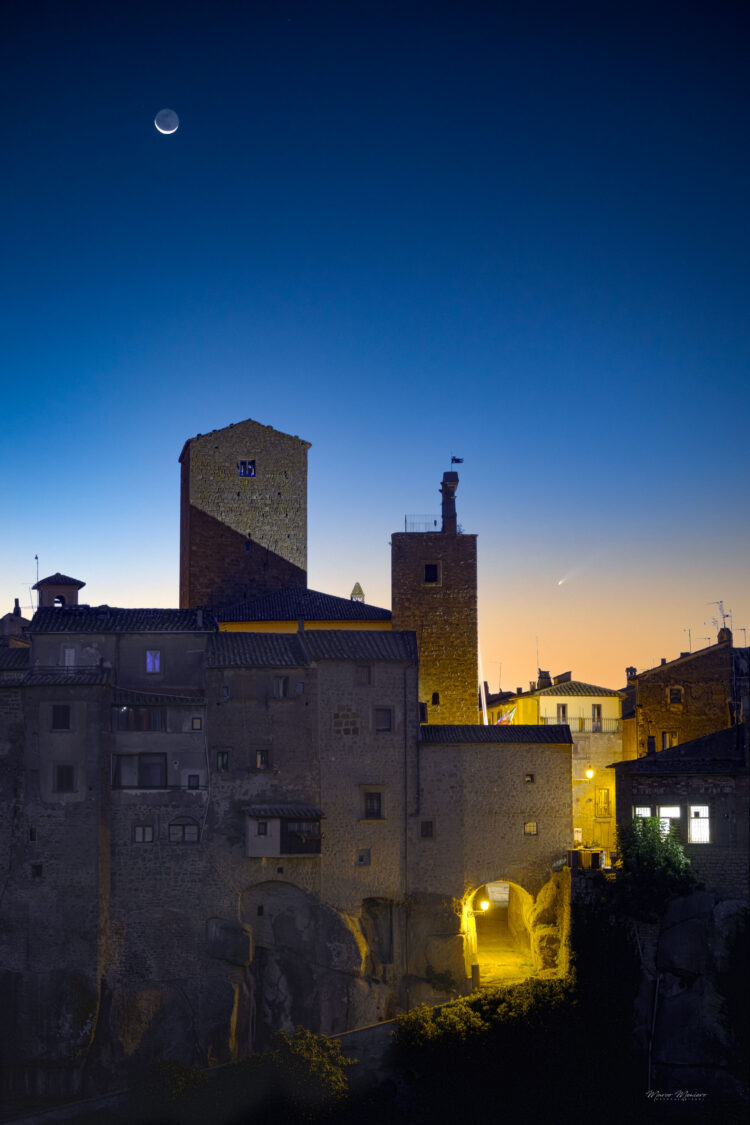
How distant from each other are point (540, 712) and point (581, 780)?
11.4 ft

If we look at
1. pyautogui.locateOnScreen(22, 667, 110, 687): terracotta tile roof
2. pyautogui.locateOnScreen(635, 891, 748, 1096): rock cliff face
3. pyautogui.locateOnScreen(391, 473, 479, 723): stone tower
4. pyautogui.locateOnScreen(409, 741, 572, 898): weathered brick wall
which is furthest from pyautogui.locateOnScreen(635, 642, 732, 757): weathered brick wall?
pyautogui.locateOnScreen(22, 667, 110, 687): terracotta tile roof

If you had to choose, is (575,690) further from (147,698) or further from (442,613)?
(147,698)

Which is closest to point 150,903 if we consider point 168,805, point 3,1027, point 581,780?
point 168,805

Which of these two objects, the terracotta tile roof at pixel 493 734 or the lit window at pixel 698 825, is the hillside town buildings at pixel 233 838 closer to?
the terracotta tile roof at pixel 493 734

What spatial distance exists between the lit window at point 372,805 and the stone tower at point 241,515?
16680 millimetres

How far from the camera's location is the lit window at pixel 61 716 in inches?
1565

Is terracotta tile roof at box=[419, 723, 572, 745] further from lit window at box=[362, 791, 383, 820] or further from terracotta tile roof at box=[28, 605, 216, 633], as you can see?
terracotta tile roof at box=[28, 605, 216, 633]

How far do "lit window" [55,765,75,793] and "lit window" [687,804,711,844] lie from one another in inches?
839

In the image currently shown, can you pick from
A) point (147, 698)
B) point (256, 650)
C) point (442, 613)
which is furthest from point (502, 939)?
point (147, 698)

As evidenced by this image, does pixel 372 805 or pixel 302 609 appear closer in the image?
pixel 372 805

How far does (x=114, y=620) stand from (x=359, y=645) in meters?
9.00

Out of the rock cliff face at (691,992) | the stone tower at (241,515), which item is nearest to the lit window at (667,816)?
the rock cliff face at (691,992)

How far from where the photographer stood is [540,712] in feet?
166

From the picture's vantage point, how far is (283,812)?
39.9 metres
